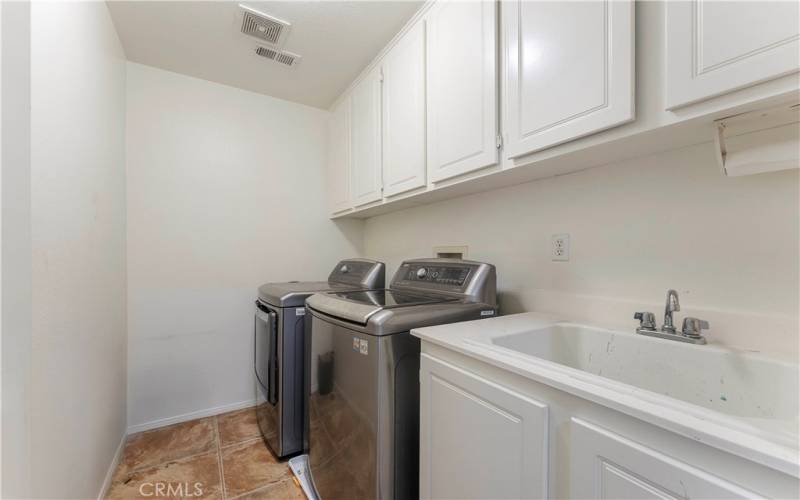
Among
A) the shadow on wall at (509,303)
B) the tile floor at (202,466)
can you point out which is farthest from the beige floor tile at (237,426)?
the shadow on wall at (509,303)

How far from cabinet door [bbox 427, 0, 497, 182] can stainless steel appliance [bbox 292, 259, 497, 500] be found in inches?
19.8

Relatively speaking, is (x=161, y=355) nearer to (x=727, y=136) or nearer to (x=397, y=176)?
(x=397, y=176)

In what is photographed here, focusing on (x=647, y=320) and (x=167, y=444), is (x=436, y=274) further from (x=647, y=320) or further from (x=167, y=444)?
(x=167, y=444)

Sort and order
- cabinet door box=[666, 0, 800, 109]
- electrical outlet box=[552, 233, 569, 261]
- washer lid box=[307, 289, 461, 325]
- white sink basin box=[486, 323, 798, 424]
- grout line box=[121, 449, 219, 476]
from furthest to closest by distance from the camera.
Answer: grout line box=[121, 449, 219, 476], electrical outlet box=[552, 233, 569, 261], washer lid box=[307, 289, 461, 325], white sink basin box=[486, 323, 798, 424], cabinet door box=[666, 0, 800, 109]

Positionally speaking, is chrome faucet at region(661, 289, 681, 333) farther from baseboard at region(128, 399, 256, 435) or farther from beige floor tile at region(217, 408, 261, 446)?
baseboard at region(128, 399, 256, 435)

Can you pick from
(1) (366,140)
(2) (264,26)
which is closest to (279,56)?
(2) (264,26)

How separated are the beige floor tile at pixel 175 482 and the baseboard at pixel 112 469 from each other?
33 mm

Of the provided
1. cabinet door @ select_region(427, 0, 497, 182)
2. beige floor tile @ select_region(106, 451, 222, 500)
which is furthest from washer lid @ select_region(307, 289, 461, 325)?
beige floor tile @ select_region(106, 451, 222, 500)

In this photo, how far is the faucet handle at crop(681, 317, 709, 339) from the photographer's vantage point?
905 millimetres

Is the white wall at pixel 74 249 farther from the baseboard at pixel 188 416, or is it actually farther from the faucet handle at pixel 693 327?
the faucet handle at pixel 693 327

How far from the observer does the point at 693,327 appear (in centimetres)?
92

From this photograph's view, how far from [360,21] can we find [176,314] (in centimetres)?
224

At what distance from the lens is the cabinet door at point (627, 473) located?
1.57 feet

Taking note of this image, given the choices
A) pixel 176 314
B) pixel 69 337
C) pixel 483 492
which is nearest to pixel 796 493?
pixel 483 492
